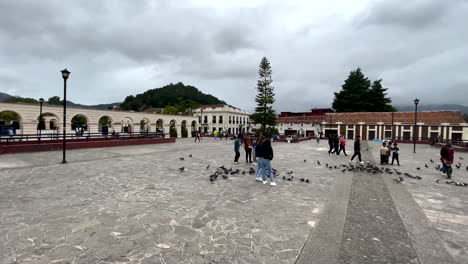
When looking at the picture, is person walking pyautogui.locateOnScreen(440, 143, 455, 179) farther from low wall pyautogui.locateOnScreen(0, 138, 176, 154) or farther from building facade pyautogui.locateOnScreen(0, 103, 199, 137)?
building facade pyautogui.locateOnScreen(0, 103, 199, 137)

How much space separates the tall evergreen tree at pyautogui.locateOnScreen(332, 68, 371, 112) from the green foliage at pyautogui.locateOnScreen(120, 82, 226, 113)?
2416 inches

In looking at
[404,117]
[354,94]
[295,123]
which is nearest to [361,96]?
[354,94]

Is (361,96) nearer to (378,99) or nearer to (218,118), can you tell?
(378,99)

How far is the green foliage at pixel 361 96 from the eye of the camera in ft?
188

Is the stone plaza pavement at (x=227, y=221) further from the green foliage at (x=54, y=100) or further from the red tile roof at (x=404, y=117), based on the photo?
the green foliage at (x=54, y=100)

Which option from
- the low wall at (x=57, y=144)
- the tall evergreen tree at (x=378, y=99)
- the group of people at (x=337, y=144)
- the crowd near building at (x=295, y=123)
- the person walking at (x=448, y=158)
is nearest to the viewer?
the person walking at (x=448, y=158)

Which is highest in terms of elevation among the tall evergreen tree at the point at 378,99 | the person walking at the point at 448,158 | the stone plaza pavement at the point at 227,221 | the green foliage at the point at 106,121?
the tall evergreen tree at the point at 378,99

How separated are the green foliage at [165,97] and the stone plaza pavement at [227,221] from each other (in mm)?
93853

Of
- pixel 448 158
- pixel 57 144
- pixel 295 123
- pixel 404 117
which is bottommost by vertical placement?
pixel 57 144

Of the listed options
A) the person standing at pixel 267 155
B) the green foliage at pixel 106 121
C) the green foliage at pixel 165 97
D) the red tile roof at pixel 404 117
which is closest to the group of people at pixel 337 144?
the person standing at pixel 267 155

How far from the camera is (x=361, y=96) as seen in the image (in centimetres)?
5847

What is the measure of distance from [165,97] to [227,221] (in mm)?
106881

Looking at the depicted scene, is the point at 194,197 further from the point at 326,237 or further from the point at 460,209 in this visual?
the point at 460,209

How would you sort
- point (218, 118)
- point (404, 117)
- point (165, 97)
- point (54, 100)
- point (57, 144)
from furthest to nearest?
point (165, 97) → point (54, 100) → point (218, 118) → point (404, 117) → point (57, 144)
